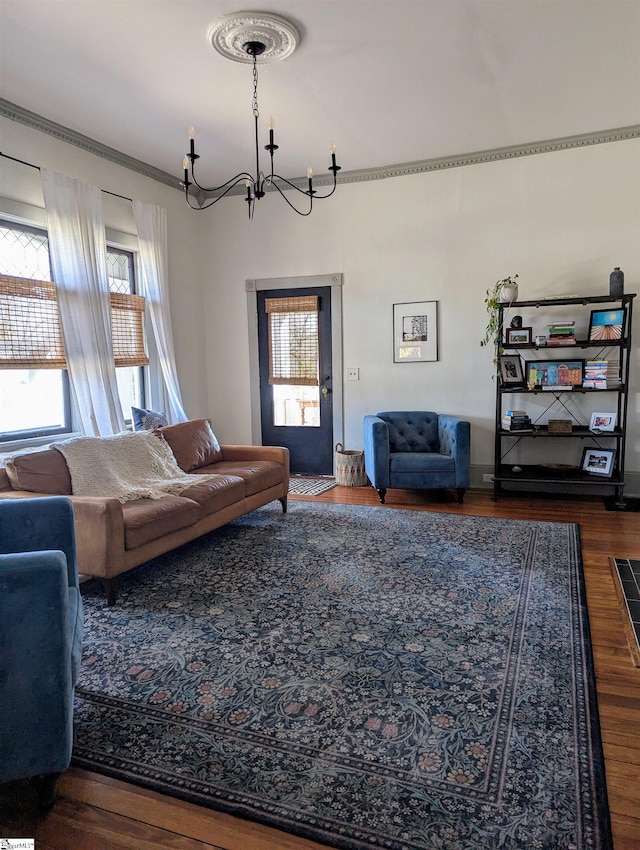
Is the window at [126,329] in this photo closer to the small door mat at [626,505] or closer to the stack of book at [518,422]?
the stack of book at [518,422]

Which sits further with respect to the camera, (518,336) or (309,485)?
(309,485)

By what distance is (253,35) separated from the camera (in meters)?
3.13

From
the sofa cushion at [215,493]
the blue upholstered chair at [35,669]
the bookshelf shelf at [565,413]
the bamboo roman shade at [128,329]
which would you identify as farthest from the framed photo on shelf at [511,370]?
the blue upholstered chair at [35,669]

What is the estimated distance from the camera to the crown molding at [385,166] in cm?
412

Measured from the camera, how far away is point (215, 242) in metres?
6.20

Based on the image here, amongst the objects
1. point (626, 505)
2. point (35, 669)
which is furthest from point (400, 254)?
point (35, 669)

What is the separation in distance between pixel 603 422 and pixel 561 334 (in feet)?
2.82

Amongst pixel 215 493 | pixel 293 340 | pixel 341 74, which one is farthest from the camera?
pixel 293 340

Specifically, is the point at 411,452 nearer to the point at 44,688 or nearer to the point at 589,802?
the point at 589,802

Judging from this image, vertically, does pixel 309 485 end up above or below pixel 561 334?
below

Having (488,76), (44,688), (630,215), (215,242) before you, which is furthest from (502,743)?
(215,242)

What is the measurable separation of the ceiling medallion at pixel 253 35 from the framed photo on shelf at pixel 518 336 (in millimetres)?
2873

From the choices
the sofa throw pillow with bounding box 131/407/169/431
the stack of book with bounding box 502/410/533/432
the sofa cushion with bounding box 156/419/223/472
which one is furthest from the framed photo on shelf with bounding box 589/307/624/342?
the sofa throw pillow with bounding box 131/407/169/431

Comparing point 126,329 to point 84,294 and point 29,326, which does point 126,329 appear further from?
point 29,326
